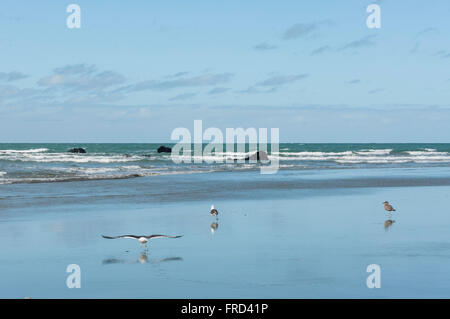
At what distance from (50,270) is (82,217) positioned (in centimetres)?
592

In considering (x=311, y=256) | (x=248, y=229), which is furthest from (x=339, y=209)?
(x=311, y=256)

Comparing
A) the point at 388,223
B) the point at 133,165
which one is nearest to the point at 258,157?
the point at 133,165

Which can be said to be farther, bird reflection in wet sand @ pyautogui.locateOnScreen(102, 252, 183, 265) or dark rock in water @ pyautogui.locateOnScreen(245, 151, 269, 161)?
dark rock in water @ pyautogui.locateOnScreen(245, 151, 269, 161)

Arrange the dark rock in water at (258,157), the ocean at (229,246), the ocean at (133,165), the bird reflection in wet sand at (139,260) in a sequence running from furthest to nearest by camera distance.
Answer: the dark rock in water at (258,157) < the ocean at (133,165) < the bird reflection in wet sand at (139,260) < the ocean at (229,246)

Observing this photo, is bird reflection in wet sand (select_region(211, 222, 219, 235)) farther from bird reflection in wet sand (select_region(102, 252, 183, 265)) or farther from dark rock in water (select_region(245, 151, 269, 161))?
dark rock in water (select_region(245, 151, 269, 161))

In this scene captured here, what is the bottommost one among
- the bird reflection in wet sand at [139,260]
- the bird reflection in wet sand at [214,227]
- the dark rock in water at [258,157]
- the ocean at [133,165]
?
the bird reflection in wet sand at [139,260]

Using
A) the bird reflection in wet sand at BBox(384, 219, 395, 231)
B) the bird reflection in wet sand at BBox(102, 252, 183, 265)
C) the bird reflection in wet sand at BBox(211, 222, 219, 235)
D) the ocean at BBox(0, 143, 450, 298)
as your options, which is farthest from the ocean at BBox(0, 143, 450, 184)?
the bird reflection in wet sand at BBox(102, 252, 183, 265)

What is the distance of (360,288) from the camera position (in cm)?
732

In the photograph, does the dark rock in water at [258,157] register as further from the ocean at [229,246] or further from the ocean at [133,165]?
the ocean at [229,246]

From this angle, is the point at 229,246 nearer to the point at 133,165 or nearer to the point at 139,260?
the point at 139,260

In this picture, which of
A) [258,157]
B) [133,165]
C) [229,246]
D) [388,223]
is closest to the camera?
[229,246]

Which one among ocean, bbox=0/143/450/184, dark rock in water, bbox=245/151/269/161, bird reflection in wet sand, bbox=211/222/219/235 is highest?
dark rock in water, bbox=245/151/269/161

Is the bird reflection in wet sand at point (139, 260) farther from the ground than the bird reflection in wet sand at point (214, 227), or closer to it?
closer to it

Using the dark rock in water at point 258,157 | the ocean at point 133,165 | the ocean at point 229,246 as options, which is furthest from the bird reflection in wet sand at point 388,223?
the dark rock in water at point 258,157
